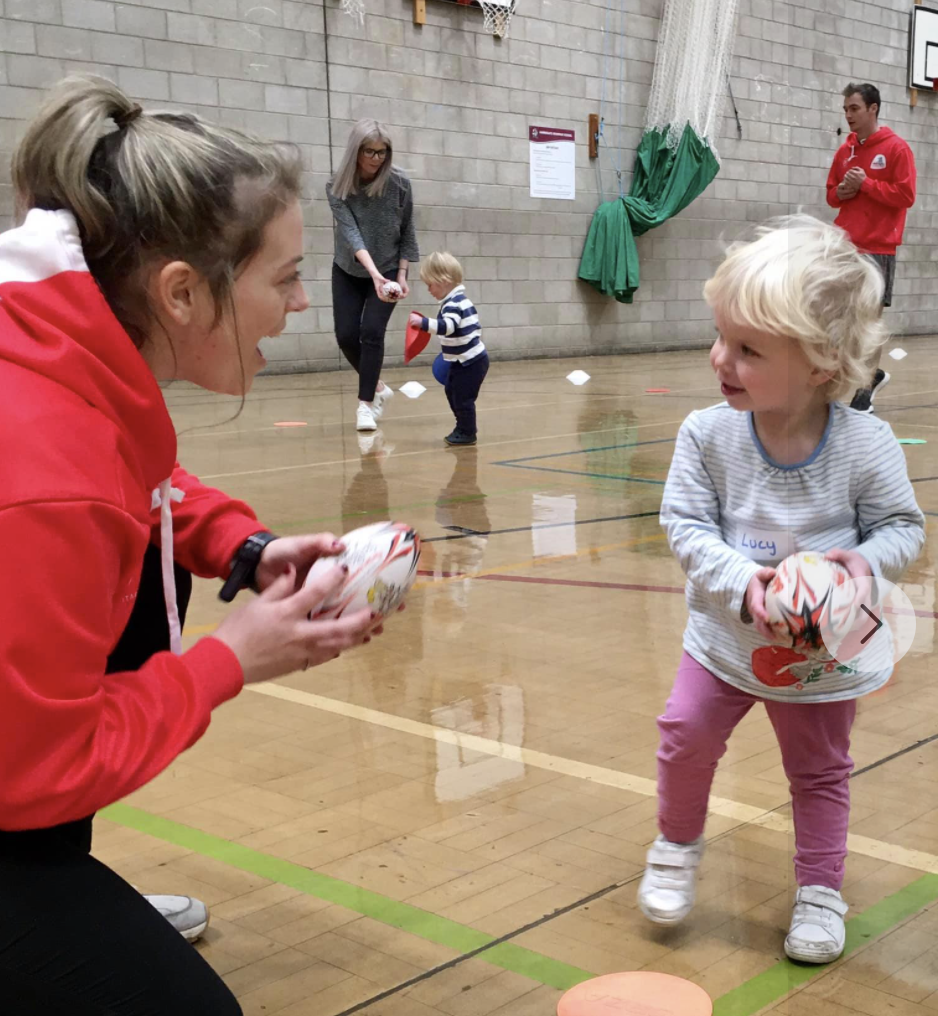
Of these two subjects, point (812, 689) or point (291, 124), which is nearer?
point (812, 689)

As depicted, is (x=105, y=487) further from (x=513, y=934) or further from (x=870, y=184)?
(x=870, y=184)

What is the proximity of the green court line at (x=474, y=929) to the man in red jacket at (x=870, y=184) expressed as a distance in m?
5.45

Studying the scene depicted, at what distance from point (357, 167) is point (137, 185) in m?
5.81

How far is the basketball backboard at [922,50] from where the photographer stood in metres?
14.5

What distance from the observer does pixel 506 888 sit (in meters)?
1.97

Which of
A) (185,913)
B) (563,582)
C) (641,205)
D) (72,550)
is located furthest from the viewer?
(641,205)

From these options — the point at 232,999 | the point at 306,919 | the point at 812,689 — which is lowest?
the point at 306,919

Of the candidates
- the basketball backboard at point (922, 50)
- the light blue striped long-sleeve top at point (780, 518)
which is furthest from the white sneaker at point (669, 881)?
the basketball backboard at point (922, 50)

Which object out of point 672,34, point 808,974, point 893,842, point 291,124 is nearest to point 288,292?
point 808,974

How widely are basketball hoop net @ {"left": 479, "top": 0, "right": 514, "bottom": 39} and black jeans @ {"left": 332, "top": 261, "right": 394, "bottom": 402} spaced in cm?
531

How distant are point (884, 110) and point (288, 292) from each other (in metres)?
14.6

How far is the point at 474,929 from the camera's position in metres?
1.85

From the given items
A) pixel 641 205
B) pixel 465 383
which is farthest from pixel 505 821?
pixel 641 205

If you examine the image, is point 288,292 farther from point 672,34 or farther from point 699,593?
point 672,34
